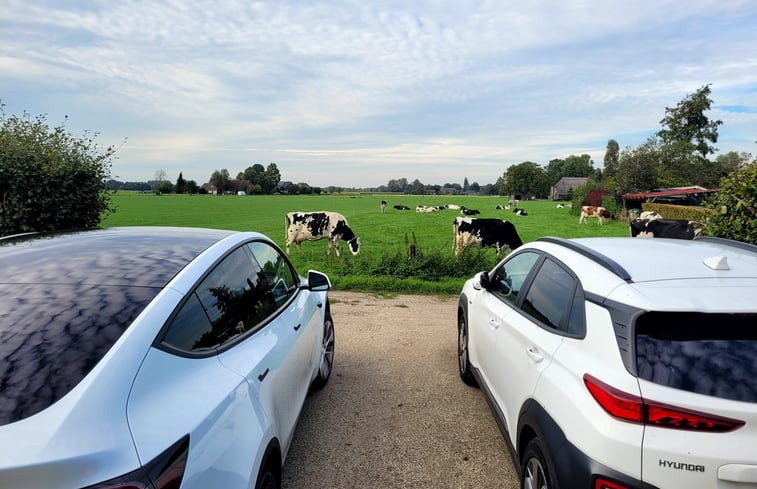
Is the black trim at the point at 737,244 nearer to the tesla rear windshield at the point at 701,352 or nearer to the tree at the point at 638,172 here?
the tesla rear windshield at the point at 701,352

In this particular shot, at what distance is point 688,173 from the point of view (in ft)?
147

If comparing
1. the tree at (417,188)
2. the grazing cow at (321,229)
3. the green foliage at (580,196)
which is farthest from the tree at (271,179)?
the grazing cow at (321,229)

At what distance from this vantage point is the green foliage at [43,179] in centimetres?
655

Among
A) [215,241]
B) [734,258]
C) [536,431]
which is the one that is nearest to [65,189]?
[215,241]

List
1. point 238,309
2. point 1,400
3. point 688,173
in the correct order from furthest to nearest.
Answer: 1. point 688,173
2. point 238,309
3. point 1,400

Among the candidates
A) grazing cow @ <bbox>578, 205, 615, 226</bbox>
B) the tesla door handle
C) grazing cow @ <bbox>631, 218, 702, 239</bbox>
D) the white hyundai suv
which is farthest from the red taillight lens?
grazing cow @ <bbox>578, 205, 615, 226</bbox>

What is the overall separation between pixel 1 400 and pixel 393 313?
653cm

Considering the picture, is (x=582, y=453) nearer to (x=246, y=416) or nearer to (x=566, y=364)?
(x=566, y=364)

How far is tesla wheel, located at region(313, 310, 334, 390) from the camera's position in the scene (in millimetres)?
4422

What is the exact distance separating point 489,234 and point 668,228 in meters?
5.46

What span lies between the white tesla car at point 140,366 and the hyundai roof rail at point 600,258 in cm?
199

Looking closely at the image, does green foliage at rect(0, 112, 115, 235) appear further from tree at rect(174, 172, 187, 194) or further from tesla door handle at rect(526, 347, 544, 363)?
tree at rect(174, 172, 187, 194)

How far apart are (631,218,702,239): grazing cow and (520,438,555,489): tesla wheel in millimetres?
11041

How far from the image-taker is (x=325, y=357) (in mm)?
4648
